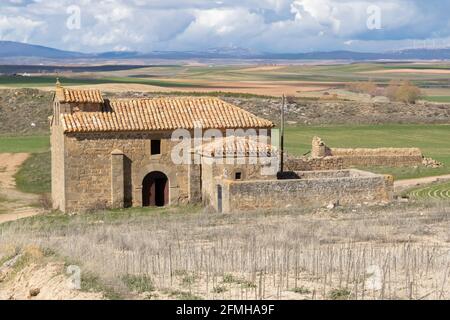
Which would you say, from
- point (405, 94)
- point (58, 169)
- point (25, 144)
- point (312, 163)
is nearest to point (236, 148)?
point (58, 169)

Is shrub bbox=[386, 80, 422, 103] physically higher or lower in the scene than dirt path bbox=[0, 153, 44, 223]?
higher

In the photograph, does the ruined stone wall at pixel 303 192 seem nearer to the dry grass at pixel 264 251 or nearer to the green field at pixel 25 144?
the dry grass at pixel 264 251

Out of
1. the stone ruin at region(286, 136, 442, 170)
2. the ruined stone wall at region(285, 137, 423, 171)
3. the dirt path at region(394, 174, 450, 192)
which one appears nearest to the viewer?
the dirt path at region(394, 174, 450, 192)

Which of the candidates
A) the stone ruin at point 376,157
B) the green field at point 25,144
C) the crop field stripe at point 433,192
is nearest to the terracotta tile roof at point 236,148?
the crop field stripe at point 433,192

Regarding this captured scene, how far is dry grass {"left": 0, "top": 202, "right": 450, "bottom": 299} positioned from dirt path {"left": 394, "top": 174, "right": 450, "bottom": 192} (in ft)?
21.6

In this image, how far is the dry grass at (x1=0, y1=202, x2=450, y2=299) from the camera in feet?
46.6

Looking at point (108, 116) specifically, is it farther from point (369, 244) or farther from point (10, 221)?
point (369, 244)

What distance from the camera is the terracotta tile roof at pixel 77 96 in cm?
3114

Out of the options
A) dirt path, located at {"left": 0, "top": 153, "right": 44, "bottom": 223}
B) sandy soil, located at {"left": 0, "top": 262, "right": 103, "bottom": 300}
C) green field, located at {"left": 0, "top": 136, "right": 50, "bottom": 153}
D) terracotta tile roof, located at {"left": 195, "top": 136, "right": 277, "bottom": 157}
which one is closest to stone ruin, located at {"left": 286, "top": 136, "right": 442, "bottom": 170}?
terracotta tile roof, located at {"left": 195, "top": 136, "right": 277, "bottom": 157}

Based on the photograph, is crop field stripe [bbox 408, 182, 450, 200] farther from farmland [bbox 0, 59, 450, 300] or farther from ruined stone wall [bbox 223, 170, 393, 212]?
ruined stone wall [bbox 223, 170, 393, 212]

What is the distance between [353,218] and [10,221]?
11.6 m

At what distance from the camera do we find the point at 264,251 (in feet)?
59.8

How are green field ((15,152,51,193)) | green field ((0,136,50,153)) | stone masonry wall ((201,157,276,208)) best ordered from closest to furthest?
stone masonry wall ((201,157,276,208)) < green field ((15,152,51,193)) < green field ((0,136,50,153))

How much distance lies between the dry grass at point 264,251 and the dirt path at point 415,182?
657cm
